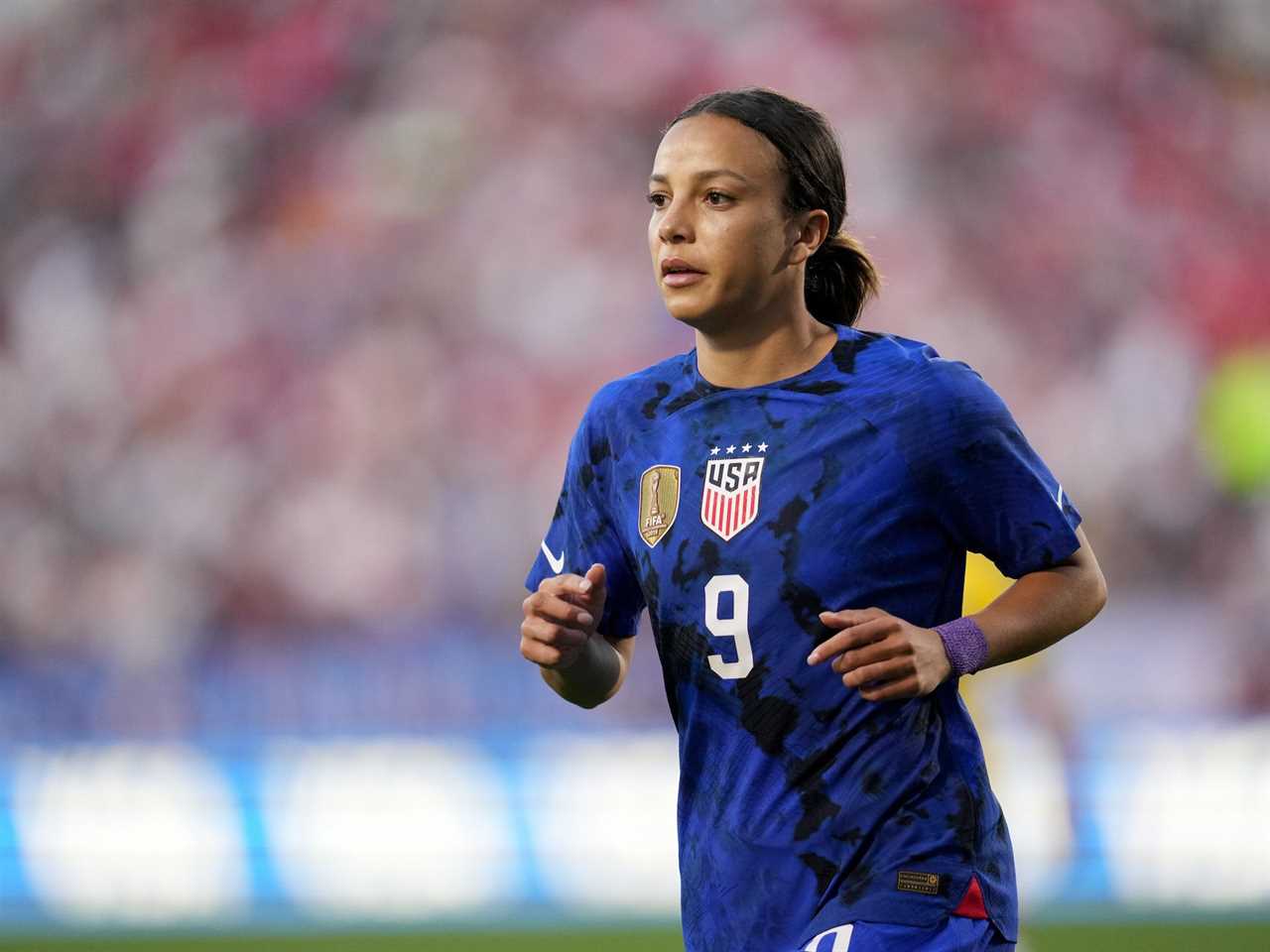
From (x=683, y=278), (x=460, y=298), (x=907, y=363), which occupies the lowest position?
(x=907, y=363)

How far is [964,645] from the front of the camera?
7.74ft

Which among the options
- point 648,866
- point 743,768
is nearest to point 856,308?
point 743,768

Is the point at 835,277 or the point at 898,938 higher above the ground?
the point at 835,277

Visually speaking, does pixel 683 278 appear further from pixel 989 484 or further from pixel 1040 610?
pixel 1040 610

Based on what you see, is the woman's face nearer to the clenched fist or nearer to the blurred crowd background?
the clenched fist

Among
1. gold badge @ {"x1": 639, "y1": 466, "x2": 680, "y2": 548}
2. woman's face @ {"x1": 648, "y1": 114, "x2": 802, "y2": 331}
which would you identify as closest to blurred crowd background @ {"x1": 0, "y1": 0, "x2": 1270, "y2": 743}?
gold badge @ {"x1": 639, "y1": 466, "x2": 680, "y2": 548}

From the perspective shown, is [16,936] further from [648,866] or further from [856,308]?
[856,308]

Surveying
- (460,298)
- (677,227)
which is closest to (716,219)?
(677,227)

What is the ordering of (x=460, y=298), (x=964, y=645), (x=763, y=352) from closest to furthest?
(x=964, y=645) → (x=763, y=352) → (x=460, y=298)

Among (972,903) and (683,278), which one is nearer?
(972,903)

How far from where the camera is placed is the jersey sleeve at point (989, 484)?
7.93 feet

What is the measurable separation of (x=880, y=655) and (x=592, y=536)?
26.3 inches

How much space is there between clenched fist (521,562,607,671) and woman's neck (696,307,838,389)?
45 centimetres

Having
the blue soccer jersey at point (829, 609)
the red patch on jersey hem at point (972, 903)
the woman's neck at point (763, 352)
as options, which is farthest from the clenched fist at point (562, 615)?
the red patch on jersey hem at point (972, 903)
